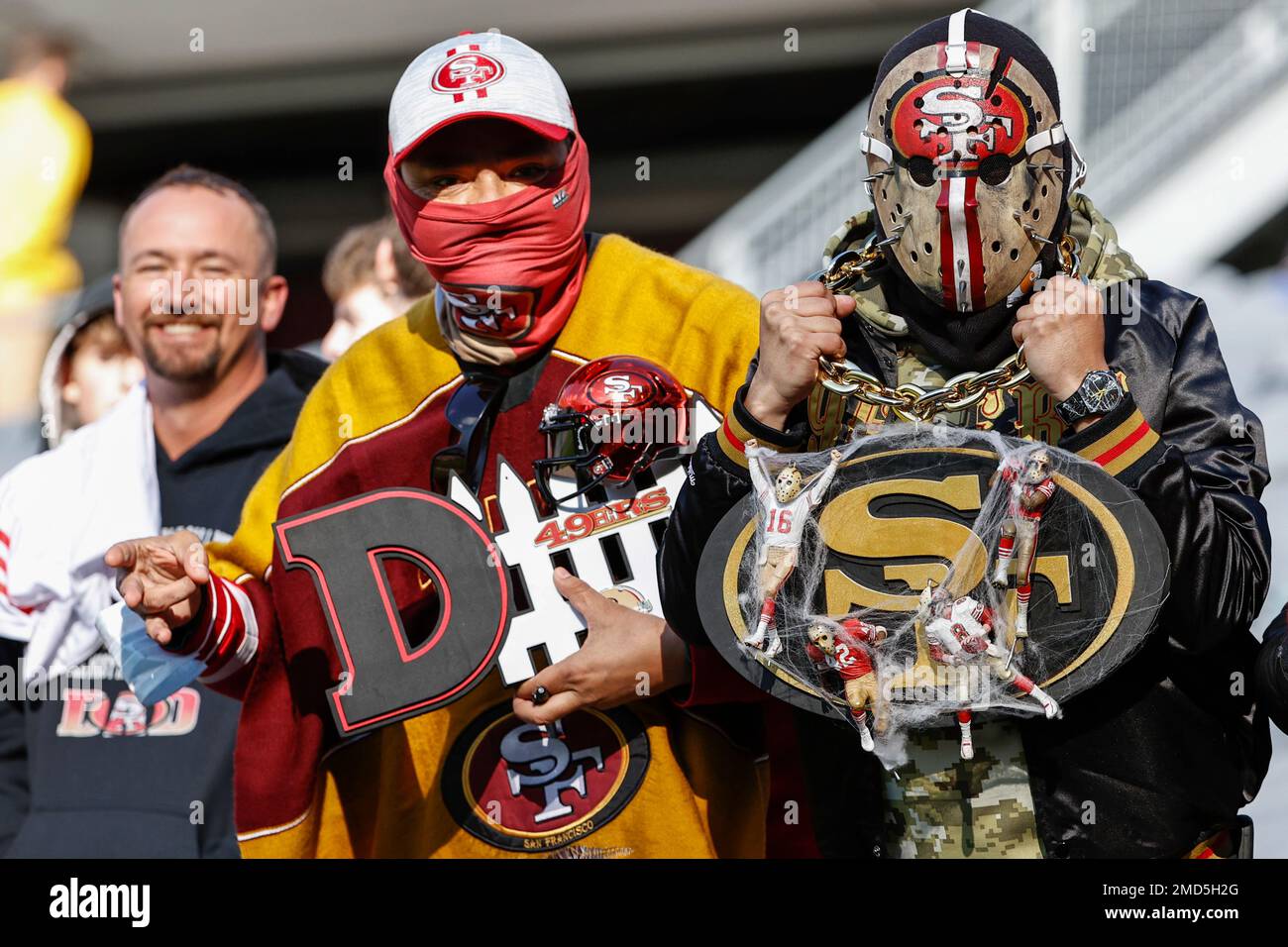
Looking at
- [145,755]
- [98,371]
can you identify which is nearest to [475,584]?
[145,755]

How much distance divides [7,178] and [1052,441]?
633 cm

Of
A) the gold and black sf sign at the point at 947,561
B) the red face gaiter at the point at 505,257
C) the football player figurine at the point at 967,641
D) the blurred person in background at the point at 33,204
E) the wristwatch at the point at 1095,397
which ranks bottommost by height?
the football player figurine at the point at 967,641

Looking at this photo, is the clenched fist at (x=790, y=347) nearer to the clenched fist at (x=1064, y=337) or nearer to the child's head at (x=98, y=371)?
the clenched fist at (x=1064, y=337)

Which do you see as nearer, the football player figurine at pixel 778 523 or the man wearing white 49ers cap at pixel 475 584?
the football player figurine at pixel 778 523

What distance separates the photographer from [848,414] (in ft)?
8.14

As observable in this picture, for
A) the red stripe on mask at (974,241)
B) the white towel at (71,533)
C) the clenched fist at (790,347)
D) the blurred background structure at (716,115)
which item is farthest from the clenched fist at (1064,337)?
the blurred background structure at (716,115)

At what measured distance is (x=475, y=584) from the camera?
268cm

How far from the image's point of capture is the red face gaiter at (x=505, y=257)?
109 inches

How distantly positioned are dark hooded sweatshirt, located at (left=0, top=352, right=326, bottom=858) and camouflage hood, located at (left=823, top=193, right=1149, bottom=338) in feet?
5.34

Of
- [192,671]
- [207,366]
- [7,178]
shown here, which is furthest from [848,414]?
[7,178]

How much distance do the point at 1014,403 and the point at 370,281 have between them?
7.84ft

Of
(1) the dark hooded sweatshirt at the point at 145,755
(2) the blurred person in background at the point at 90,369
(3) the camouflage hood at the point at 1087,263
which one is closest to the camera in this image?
(3) the camouflage hood at the point at 1087,263
